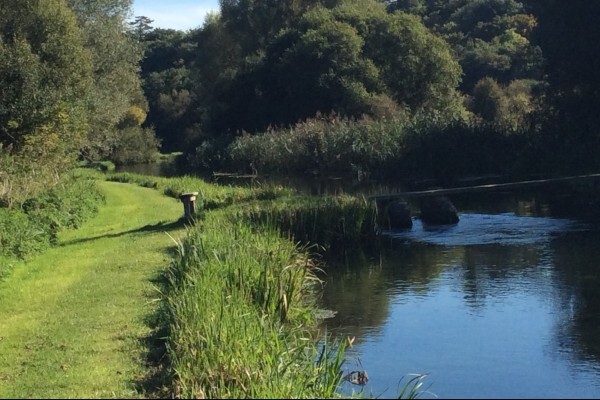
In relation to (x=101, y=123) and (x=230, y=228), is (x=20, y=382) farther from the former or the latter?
(x=101, y=123)

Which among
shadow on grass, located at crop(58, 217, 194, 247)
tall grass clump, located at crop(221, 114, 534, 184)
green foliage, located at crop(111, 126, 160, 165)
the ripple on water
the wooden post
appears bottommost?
the ripple on water

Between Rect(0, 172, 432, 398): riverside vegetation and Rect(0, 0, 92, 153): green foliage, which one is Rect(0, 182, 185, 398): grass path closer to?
Rect(0, 172, 432, 398): riverside vegetation

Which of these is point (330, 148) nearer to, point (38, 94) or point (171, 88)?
point (38, 94)

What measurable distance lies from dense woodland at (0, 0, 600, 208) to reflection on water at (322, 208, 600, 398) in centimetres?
1045

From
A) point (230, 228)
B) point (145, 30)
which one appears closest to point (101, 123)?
point (230, 228)

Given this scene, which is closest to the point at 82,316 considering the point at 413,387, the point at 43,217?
the point at 413,387

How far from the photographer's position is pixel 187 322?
980 cm

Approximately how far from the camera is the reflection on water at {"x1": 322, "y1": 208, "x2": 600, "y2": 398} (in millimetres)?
10367

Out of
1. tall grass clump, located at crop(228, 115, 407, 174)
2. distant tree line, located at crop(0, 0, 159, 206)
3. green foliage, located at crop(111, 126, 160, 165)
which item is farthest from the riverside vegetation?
green foliage, located at crop(111, 126, 160, 165)

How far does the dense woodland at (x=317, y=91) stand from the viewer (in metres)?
28.4

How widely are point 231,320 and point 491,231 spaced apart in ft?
46.6

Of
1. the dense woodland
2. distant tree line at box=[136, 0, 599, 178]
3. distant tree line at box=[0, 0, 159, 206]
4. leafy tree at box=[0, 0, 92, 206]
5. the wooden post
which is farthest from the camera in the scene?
distant tree line at box=[136, 0, 599, 178]

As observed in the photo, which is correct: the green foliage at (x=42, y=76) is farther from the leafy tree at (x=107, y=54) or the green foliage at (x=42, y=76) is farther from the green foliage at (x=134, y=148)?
the green foliage at (x=134, y=148)

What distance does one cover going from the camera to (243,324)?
31.9ft
